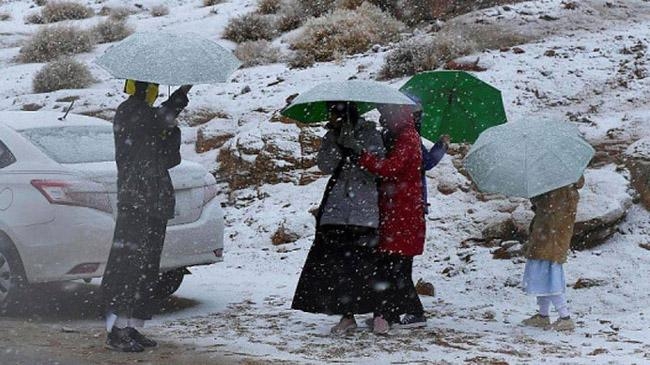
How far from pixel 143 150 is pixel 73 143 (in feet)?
5.26

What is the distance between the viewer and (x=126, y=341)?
679 cm

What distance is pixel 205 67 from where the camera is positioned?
6.75 metres

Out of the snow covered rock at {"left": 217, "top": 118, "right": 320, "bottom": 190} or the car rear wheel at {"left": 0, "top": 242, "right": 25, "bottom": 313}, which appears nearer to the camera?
the car rear wheel at {"left": 0, "top": 242, "right": 25, "bottom": 313}

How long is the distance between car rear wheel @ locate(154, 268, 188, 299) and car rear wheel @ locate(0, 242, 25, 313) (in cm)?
120

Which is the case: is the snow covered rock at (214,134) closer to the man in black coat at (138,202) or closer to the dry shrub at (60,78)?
the dry shrub at (60,78)

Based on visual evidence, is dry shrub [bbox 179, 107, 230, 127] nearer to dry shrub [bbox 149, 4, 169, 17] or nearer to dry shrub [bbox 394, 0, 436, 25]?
dry shrub [bbox 394, 0, 436, 25]

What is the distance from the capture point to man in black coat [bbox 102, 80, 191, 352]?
22.2 ft

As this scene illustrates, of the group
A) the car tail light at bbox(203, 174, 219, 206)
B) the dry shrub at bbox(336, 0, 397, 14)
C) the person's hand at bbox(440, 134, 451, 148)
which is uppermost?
the person's hand at bbox(440, 134, 451, 148)

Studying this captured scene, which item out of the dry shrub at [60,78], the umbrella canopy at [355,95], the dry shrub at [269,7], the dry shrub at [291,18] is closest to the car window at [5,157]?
the umbrella canopy at [355,95]

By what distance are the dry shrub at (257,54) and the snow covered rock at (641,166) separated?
7121mm

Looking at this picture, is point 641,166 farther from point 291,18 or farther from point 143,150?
point 291,18

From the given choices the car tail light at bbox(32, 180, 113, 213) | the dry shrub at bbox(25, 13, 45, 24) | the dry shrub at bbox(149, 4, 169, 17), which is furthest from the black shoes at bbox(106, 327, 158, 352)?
the dry shrub at bbox(25, 13, 45, 24)

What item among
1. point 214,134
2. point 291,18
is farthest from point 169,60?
point 291,18

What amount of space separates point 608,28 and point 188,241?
913 cm
